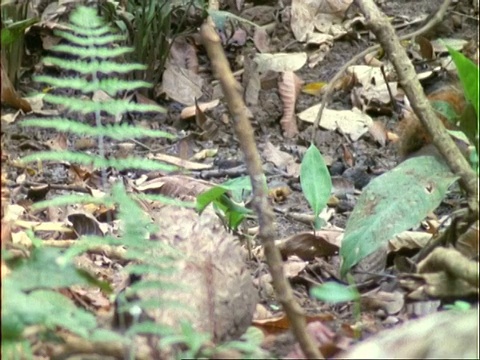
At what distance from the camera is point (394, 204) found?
2070 millimetres

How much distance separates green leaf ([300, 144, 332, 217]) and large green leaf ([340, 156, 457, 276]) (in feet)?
1.05

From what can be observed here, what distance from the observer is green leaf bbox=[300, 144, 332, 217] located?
2482 mm

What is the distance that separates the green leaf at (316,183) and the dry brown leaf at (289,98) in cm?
191

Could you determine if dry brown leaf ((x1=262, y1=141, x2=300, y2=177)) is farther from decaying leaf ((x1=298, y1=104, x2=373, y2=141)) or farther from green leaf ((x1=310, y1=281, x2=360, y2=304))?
green leaf ((x1=310, y1=281, x2=360, y2=304))

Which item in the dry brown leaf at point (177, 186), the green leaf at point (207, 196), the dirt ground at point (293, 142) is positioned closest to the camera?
the green leaf at point (207, 196)

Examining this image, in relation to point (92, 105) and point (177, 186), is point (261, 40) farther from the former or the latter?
point (92, 105)

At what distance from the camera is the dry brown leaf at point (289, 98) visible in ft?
14.5

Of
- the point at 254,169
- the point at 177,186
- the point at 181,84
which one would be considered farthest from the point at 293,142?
the point at 254,169

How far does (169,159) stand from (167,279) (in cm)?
235

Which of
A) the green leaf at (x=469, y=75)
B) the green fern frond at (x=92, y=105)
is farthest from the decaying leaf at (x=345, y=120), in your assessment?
the green fern frond at (x=92, y=105)

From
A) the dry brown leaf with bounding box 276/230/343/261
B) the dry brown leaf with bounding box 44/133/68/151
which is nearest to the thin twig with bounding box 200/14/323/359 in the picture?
the dry brown leaf with bounding box 276/230/343/261

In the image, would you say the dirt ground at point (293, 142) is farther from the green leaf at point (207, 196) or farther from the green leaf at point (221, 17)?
the green leaf at point (207, 196)

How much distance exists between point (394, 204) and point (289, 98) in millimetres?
2546

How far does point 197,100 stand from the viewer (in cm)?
463
